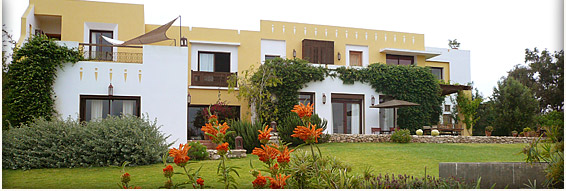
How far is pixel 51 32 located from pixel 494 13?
1638 cm

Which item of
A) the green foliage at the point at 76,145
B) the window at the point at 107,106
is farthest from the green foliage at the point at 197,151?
the window at the point at 107,106

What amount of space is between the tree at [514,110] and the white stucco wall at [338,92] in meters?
8.39

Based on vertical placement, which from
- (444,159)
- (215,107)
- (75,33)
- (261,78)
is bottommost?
(444,159)

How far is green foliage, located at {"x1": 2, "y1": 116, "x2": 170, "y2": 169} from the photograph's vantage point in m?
9.77

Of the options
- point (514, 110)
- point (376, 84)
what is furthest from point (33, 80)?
→ point (514, 110)

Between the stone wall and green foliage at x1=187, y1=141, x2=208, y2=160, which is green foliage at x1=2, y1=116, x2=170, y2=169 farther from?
the stone wall

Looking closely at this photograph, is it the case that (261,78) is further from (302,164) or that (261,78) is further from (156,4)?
(302,164)

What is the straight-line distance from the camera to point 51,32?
60.9 feet

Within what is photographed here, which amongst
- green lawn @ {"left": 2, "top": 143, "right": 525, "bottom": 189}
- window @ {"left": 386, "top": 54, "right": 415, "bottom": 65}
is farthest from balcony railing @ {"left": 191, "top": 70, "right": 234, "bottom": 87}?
window @ {"left": 386, "top": 54, "right": 415, "bottom": 65}

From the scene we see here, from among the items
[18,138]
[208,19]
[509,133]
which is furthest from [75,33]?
[509,133]

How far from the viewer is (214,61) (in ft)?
64.7

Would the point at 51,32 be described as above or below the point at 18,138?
above

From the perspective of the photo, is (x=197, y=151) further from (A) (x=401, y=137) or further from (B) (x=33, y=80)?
→ (A) (x=401, y=137)

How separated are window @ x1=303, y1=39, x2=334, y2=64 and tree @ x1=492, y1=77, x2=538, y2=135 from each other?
9.29 metres
